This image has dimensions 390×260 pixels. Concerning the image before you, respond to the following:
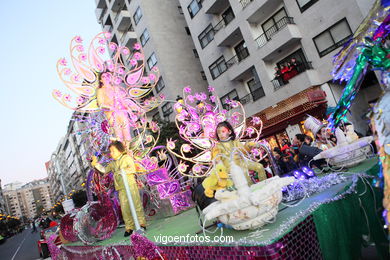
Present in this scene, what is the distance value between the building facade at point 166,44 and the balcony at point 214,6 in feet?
20.7

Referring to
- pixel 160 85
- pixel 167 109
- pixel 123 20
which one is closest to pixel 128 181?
pixel 167 109

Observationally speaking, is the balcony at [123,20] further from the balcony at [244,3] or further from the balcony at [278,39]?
the balcony at [278,39]

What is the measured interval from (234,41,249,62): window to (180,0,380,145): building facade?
0.23ft

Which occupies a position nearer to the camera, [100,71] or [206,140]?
[206,140]

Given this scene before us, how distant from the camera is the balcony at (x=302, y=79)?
1530 centimetres

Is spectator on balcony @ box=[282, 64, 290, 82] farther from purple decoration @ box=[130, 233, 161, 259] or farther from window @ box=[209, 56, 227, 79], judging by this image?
purple decoration @ box=[130, 233, 161, 259]

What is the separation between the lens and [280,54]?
57.2 feet

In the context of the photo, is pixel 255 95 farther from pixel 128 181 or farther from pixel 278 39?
pixel 128 181

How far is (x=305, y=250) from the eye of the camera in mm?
2584

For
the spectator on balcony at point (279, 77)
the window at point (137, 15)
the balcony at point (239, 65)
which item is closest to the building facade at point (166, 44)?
the window at point (137, 15)

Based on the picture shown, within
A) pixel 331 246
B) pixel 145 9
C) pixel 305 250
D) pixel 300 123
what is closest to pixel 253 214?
pixel 305 250

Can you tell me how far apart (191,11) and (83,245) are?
21.7 m

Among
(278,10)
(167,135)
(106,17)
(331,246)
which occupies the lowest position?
(331,246)

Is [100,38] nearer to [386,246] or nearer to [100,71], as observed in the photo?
[100,71]
